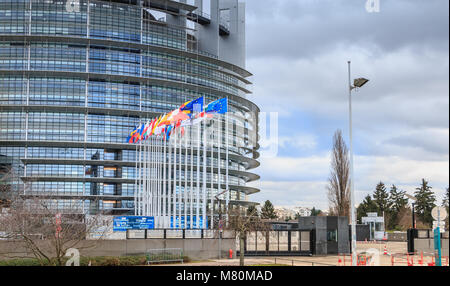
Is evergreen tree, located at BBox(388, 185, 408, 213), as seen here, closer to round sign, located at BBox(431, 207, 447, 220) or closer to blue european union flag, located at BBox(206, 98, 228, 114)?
blue european union flag, located at BBox(206, 98, 228, 114)

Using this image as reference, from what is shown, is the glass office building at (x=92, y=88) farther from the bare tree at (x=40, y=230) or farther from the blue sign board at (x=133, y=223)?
the bare tree at (x=40, y=230)

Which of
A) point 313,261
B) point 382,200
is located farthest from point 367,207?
point 313,261

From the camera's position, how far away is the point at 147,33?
373ft

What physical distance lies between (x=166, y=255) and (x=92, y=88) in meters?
73.4

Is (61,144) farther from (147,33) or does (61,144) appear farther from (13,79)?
(147,33)

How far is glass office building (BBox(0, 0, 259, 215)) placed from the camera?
346 ft

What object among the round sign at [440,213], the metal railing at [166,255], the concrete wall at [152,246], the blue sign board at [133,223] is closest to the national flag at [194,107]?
the blue sign board at [133,223]

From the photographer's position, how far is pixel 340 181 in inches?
3086

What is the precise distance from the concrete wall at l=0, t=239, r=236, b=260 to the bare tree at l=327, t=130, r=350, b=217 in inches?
1302

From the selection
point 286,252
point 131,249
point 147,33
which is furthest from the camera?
point 147,33

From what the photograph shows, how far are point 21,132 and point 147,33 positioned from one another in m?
32.0

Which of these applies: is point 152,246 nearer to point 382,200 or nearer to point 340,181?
point 340,181

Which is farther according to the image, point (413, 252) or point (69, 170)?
point (69, 170)
